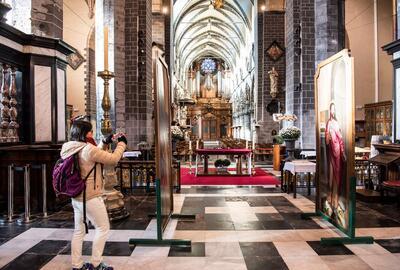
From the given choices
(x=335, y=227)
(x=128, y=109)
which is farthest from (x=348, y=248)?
(x=128, y=109)

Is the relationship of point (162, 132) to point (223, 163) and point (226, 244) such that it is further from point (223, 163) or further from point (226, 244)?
point (223, 163)

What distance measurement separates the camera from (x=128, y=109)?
1238 centimetres

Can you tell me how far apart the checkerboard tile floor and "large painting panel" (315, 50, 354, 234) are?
0.36m

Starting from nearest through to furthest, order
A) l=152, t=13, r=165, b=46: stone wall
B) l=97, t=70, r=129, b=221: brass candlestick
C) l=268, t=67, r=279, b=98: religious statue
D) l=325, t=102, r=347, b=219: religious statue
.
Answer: l=325, t=102, r=347, b=219: religious statue < l=97, t=70, r=129, b=221: brass candlestick < l=268, t=67, r=279, b=98: religious statue < l=152, t=13, r=165, b=46: stone wall

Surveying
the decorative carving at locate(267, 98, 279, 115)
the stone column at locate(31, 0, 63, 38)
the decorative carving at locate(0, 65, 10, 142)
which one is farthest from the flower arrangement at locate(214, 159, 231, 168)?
the decorative carving at locate(267, 98, 279, 115)

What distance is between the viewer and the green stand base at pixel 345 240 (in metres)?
4.25

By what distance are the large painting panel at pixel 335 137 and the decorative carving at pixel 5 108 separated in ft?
16.1

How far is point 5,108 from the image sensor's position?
235 inches

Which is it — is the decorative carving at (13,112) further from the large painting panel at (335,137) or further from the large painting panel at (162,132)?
the large painting panel at (335,137)

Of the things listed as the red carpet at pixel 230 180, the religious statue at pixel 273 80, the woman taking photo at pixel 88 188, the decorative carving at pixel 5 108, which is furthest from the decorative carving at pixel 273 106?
the woman taking photo at pixel 88 188

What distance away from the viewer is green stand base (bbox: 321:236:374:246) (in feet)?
14.0

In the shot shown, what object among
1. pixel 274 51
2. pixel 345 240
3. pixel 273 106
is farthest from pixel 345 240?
pixel 274 51

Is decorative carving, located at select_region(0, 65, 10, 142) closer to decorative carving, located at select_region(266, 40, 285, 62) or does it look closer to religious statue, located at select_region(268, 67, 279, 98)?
religious statue, located at select_region(268, 67, 279, 98)

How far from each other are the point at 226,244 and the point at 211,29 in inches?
1450
